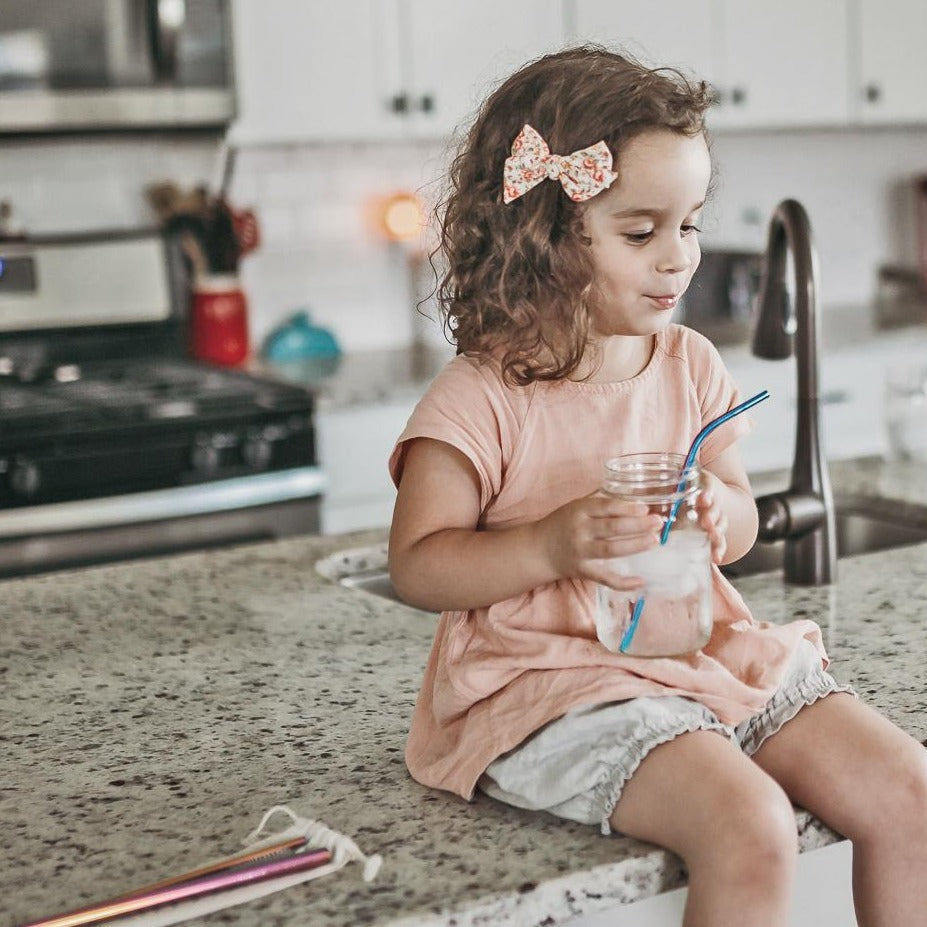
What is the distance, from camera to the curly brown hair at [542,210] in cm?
108

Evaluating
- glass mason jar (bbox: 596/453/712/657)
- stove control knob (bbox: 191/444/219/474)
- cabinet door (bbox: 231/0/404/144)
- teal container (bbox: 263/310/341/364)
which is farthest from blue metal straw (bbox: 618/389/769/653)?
teal container (bbox: 263/310/341/364)

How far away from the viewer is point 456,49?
3.47 m

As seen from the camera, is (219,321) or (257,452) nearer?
(257,452)

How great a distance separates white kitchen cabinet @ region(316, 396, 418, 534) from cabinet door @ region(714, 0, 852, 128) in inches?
54.1

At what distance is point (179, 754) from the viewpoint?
1104 millimetres

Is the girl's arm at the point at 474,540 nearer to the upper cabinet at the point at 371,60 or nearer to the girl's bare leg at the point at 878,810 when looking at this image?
the girl's bare leg at the point at 878,810

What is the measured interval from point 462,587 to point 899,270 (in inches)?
153

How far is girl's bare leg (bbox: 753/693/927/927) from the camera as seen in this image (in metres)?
0.98

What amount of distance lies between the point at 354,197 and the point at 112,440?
127cm

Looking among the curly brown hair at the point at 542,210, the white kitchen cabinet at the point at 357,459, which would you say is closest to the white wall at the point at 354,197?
the white kitchen cabinet at the point at 357,459

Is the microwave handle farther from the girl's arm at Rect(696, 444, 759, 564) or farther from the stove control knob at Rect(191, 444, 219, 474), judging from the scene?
the girl's arm at Rect(696, 444, 759, 564)

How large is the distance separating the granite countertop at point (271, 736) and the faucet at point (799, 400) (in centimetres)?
4

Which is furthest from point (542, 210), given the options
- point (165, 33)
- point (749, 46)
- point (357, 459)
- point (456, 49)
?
point (749, 46)

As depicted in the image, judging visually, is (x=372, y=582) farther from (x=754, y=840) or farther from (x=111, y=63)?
(x=111, y=63)
